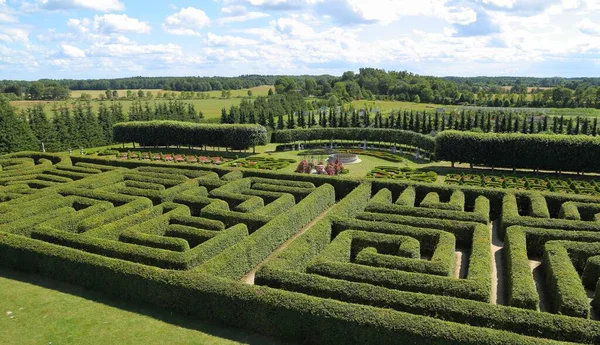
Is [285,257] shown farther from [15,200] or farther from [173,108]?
[173,108]

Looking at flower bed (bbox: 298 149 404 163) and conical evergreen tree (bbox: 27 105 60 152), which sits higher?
conical evergreen tree (bbox: 27 105 60 152)

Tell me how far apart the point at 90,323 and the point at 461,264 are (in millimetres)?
15245

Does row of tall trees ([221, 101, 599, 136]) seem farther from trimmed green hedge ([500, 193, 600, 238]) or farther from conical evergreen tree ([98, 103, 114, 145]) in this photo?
trimmed green hedge ([500, 193, 600, 238])

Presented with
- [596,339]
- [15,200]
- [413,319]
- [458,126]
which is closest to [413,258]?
[413,319]

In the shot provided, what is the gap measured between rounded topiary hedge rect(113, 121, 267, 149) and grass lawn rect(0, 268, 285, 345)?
3471 cm

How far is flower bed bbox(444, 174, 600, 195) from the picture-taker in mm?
30594

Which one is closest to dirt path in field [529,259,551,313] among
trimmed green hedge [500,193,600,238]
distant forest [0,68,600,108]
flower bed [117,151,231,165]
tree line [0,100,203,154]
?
trimmed green hedge [500,193,600,238]

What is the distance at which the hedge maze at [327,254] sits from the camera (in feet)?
40.8

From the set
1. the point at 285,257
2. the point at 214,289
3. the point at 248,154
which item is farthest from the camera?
the point at 248,154

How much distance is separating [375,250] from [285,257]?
160 inches

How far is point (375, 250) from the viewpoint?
58.2ft

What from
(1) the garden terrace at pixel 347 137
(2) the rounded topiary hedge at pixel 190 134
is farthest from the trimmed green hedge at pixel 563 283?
(2) the rounded topiary hedge at pixel 190 134

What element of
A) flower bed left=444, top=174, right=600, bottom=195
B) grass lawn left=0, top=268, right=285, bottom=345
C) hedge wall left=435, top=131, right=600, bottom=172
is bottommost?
grass lawn left=0, top=268, right=285, bottom=345

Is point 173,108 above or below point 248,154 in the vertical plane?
above
